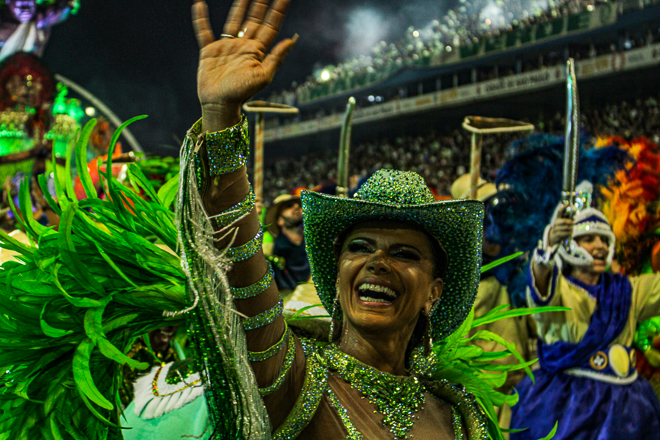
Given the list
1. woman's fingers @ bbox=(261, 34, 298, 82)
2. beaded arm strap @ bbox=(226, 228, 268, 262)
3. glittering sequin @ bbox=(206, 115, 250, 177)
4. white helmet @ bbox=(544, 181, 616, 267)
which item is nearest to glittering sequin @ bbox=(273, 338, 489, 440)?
beaded arm strap @ bbox=(226, 228, 268, 262)

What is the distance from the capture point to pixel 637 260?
4812 millimetres

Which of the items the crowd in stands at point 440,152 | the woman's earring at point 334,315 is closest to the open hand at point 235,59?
the woman's earring at point 334,315

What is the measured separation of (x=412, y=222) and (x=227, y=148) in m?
0.61

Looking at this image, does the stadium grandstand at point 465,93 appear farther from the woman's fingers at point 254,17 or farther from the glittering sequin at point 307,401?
the woman's fingers at point 254,17

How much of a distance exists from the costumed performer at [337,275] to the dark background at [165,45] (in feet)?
28.8

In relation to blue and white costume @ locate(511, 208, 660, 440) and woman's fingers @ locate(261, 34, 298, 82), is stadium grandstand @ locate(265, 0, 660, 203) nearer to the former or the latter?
blue and white costume @ locate(511, 208, 660, 440)

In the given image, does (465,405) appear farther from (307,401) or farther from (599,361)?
(599,361)

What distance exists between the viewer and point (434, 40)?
2280 cm

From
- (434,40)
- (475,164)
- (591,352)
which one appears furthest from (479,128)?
(434,40)

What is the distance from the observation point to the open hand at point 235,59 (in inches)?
51.9

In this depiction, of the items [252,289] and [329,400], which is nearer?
[252,289]

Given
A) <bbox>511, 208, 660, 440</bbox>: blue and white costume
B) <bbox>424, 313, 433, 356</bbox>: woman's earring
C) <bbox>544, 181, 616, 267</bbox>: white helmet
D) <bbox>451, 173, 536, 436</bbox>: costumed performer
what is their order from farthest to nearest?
<bbox>451, 173, 536, 436</bbox>: costumed performer, <bbox>544, 181, 616, 267</bbox>: white helmet, <bbox>511, 208, 660, 440</bbox>: blue and white costume, <bbox>424, 313, 433, 356</bbox>: woman's earring

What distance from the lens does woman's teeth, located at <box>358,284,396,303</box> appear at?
1675mm

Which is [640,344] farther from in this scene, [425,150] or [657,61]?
[425,150]
